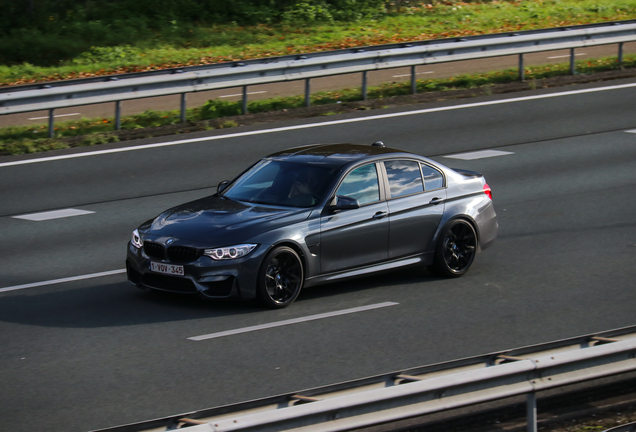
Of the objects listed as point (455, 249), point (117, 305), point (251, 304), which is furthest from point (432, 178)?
point (117, 305)

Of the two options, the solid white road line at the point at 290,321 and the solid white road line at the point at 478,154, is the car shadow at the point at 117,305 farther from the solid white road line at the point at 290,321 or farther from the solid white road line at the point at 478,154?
the solid white road line at the point at 478,154

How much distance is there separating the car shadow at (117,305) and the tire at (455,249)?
1.06 ft

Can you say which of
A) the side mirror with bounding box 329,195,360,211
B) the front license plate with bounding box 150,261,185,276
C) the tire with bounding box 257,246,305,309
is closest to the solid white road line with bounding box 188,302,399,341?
the tire with bounding box 257,246,305,309

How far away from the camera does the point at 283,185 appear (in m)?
9.77

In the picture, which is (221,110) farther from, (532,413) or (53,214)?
(532,413)

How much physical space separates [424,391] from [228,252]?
12.7 feet

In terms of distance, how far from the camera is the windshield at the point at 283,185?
9570 millimetres

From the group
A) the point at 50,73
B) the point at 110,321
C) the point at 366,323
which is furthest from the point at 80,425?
the point at 50,73

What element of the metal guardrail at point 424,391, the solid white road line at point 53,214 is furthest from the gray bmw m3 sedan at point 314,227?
the metal guardrail at point 424,391

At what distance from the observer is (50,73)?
2412cm

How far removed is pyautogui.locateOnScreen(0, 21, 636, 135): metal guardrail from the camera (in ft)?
55.6

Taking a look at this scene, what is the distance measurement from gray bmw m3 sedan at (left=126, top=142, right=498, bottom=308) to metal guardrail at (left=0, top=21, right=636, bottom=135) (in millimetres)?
7535

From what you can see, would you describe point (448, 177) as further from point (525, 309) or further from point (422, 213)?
point (525, 309)

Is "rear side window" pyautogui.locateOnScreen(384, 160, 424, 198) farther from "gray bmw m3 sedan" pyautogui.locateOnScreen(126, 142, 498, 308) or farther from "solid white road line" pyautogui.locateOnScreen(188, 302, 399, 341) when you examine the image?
"solid white road line" pyautogui.locateOnScreen(188, 302, 399, 341)
